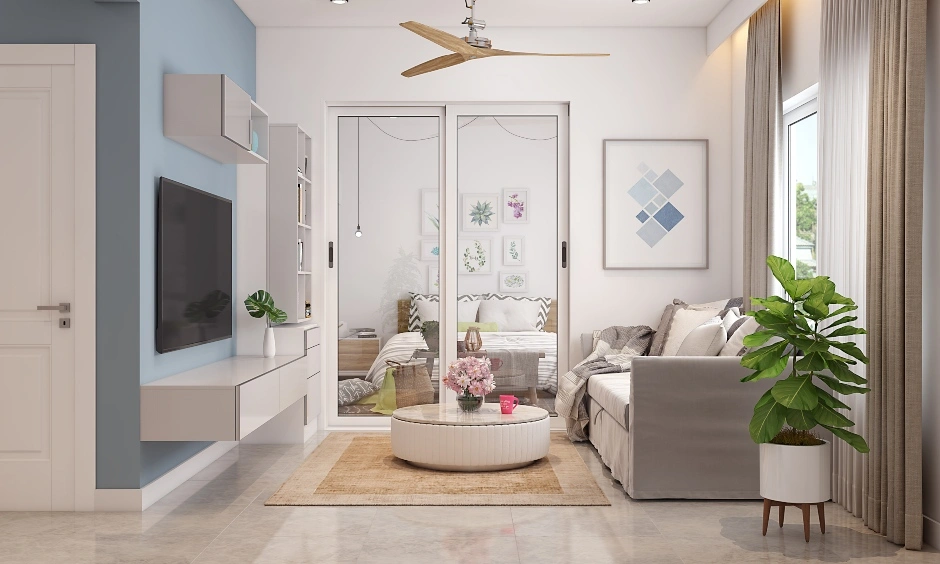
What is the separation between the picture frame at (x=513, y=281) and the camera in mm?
6027

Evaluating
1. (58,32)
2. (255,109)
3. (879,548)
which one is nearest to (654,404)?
(879,548)

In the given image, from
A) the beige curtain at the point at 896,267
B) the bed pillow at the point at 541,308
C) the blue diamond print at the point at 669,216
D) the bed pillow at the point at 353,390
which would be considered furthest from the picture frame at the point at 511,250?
the beige curtain at the point at 896,267

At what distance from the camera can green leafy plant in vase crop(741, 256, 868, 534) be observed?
3.26 metres

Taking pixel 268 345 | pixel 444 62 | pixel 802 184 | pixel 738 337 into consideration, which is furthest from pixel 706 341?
pixel 268 345

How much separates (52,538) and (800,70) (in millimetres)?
4378

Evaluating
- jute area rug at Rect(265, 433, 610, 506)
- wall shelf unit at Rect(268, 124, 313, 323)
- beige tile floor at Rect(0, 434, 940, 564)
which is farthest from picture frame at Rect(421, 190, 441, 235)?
beige tile floor at Rect(0, 434, 940, 564)

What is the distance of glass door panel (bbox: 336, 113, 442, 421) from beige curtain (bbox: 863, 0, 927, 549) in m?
3.23

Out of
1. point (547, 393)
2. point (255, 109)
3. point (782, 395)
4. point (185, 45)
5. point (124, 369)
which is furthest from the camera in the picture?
point (547, 393)

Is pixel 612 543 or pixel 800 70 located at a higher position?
pixel 800 70

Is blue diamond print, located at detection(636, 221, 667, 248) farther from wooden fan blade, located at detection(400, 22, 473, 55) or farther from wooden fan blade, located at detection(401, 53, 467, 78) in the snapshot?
wooden fan blade, located at detection(400, 22, 473, 55)

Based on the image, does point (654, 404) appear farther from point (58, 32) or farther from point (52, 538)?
point (58, 32)

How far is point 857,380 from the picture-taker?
10.6 feet

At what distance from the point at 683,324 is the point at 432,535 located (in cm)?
255

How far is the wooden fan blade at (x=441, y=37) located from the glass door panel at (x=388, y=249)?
2.14 m
